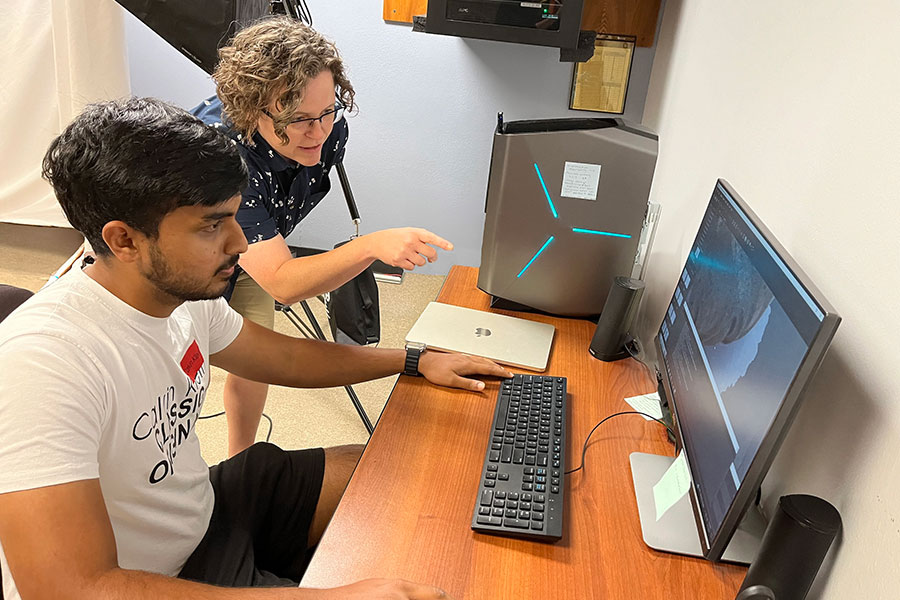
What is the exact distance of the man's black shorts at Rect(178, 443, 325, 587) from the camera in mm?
1134

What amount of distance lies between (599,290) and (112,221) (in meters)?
1.10

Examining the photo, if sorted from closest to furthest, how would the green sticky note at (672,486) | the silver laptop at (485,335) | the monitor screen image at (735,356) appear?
the monitor screen image at (735,356) → the green sticky note at (672,486) → the silver laptop at (485,335)

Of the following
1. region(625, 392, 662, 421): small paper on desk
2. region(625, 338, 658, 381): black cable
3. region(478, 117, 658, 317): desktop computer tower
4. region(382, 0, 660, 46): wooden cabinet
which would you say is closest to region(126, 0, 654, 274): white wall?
region(382, 0, 660, 46): wooden cabinet

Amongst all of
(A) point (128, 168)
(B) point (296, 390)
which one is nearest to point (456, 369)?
(A) point (128, 168)

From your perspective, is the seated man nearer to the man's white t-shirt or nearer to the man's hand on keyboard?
the man's white t-shirt

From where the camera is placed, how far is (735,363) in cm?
88

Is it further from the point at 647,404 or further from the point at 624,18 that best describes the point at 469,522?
the point at 624,18

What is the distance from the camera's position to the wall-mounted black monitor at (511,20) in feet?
7.11

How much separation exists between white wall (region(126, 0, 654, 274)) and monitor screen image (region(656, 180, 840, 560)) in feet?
6.34

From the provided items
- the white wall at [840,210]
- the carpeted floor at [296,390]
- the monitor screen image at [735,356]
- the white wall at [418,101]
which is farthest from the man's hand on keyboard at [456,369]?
the white wall at [418,101]

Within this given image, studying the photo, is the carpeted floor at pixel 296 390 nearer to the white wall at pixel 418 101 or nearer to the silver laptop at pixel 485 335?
the white wall at pixel 418 101

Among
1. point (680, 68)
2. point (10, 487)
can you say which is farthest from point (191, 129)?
point (680, 68)

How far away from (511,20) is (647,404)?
1.43 meters

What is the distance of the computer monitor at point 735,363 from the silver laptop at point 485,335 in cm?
35
